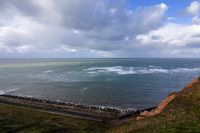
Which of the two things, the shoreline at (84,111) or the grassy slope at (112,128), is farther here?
the shoreline at (84,111)

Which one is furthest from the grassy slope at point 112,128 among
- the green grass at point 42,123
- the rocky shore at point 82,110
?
the rocky shore at point 82,110

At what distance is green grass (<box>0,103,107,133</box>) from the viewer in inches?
1357

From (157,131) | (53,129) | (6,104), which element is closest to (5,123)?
(53,129)

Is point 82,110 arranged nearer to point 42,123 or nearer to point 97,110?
point 97,110

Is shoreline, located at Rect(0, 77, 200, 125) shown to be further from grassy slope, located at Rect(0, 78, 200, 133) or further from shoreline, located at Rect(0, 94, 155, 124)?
grassy slope, located at Rect(0, 78, 200, 133)

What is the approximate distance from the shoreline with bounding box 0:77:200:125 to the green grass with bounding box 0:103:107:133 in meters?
2.98

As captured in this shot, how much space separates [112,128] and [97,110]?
45.9 feet

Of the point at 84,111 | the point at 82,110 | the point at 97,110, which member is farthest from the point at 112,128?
the point at 82,110

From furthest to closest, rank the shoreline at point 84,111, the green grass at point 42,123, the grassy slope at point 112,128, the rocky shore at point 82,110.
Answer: the rocky shore at point 82,110, the shoreline at point 84,111, the green grass at point 42,123, the grassy slope at point 112,128

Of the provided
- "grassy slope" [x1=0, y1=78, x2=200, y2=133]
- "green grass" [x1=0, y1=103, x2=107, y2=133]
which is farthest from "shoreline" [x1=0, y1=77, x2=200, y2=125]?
"green grass" [x1=0, y1=103, x2=107, y2=133]

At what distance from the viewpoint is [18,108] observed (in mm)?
50000

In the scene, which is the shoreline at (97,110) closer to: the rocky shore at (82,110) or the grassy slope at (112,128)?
the rocky shore at (82,110)

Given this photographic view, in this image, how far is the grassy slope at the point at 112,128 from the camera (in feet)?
67.3

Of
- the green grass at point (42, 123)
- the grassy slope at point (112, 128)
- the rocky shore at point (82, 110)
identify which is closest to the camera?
the grassy slope at point (112, 128)
